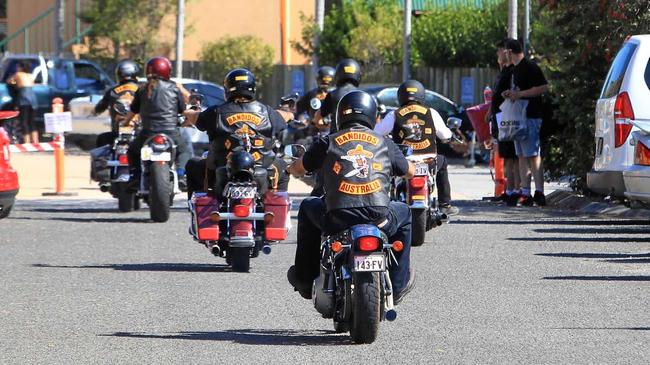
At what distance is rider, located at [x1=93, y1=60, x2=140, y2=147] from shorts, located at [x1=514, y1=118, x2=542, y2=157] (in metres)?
4.52

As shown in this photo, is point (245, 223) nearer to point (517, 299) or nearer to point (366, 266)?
point (517, 299)

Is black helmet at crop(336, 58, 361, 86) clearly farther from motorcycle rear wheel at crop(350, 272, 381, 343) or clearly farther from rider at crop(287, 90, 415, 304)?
motorcycle rear wheel at crop(350, 272, 381, 343)

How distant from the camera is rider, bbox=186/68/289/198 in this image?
1408 cm

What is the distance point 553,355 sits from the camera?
9.45 meters

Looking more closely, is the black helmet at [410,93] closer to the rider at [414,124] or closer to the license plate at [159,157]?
the rider at [414,124]

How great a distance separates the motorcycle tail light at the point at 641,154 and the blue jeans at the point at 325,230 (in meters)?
5.79

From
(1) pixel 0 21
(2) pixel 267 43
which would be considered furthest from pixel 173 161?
(1) pixel 0 21

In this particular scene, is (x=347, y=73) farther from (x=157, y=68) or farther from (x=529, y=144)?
(x=529, y=144)

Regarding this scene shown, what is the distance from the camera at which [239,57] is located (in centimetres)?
4456

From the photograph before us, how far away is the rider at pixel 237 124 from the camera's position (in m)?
14.1

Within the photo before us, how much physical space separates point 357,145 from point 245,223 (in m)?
3.68

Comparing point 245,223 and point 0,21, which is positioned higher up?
point 0,21

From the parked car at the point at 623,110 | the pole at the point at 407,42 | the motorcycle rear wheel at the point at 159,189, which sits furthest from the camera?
the pole at the point at 407,42

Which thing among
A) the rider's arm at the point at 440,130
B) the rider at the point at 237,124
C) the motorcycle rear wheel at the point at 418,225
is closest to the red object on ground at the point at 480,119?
the rider's arm at the point at 440,130
